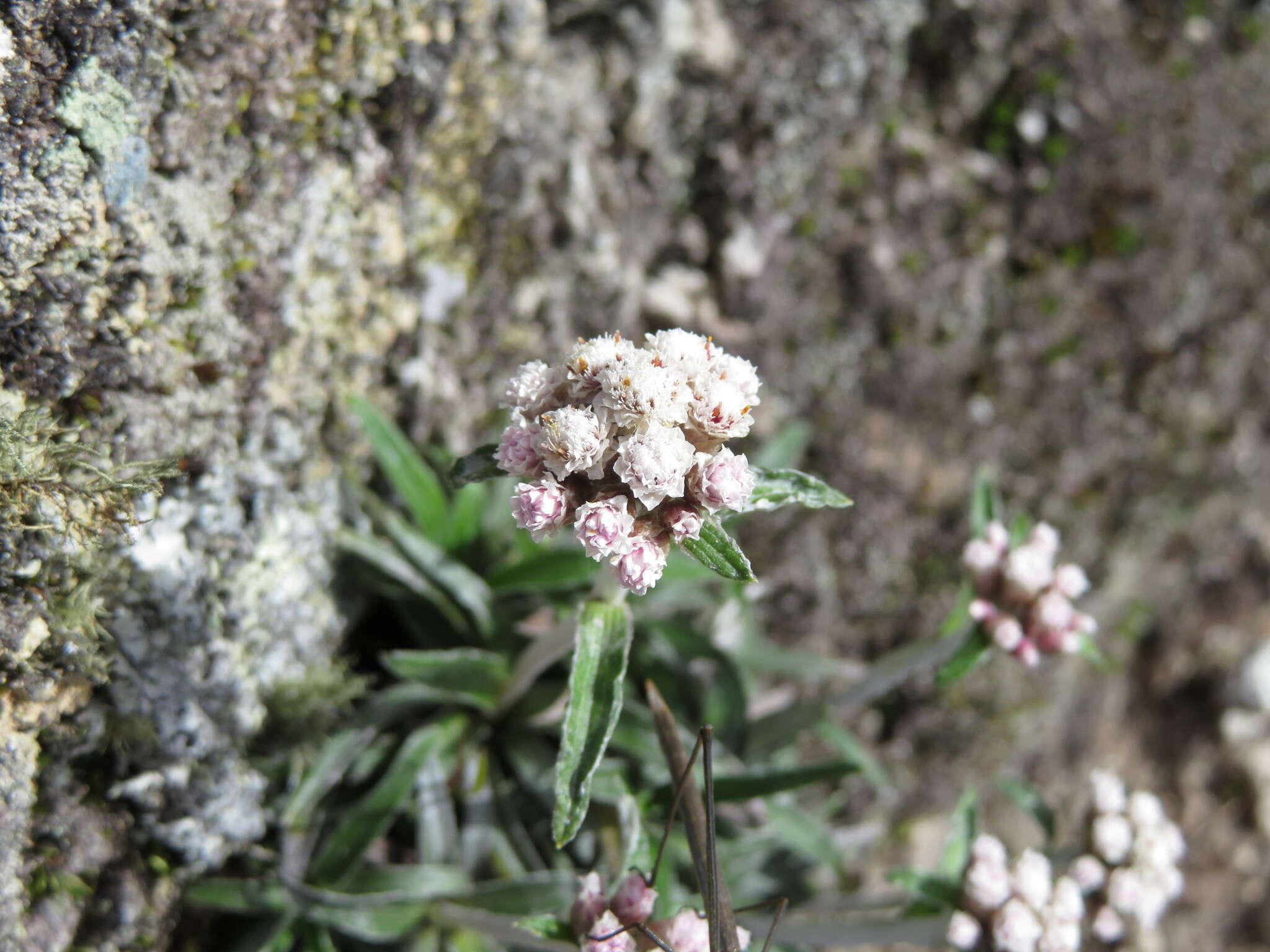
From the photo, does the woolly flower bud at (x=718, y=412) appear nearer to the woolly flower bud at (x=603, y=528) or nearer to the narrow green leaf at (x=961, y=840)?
the woolly flower bud at (x=603, y=528)

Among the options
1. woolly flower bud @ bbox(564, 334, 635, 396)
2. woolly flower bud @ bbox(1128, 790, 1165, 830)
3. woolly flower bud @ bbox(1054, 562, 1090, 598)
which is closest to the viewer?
woolly flower bud @ bbox(564, 334, 635, 396)

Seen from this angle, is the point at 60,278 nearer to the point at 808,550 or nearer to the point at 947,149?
the point at 808,550

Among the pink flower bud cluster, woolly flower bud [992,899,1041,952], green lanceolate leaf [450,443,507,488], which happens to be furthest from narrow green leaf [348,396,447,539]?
the pink flower bud cluster

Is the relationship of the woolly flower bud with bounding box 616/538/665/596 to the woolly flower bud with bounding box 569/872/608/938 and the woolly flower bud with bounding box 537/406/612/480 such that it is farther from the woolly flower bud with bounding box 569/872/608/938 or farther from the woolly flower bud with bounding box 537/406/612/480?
the woolly flower bud with bounding box 569/872/608/938

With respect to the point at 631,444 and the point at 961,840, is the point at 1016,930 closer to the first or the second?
the point at 961,840

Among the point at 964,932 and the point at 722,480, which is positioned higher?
the point at 722,480

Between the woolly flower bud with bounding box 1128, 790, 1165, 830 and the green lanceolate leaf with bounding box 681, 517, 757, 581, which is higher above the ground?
the green lanceolate leaf with bounding box 681, 517, 757, 581

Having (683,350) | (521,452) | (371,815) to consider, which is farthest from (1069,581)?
(371,815)

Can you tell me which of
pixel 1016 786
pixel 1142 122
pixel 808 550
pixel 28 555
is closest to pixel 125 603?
pixel 28 555
